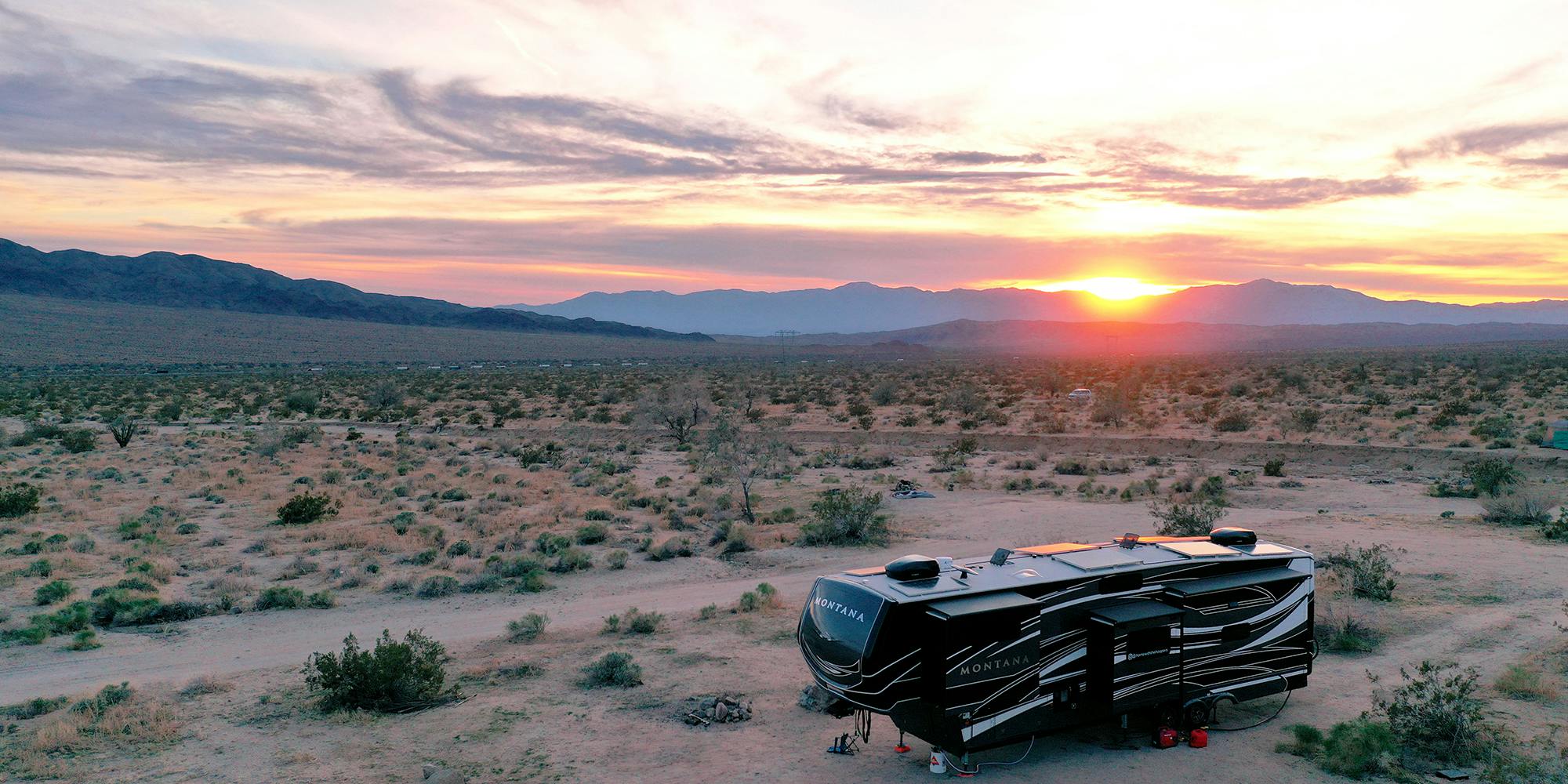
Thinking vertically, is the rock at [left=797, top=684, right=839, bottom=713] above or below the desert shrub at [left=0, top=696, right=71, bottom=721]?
above

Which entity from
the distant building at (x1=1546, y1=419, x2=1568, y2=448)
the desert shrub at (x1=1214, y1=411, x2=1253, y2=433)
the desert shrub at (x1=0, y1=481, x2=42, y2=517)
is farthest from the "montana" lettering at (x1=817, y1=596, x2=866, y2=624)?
the desert shrub at (x1=1214, y1=411, x2=1253, y2=433)

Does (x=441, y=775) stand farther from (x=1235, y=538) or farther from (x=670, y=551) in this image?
(x=670, y=551)

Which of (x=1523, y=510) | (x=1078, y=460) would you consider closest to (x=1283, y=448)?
(x=1078, y=460)

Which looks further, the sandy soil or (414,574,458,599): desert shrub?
(414,574,458,599): desert shrub

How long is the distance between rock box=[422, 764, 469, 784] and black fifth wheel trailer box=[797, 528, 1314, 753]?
3711 millimetres

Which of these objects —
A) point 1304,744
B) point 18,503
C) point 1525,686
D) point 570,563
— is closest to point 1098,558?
point 1304,744

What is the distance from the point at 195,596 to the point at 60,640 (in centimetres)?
Answer: 242

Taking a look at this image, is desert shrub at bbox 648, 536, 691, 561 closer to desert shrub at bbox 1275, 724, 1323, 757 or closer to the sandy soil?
the sandy soil

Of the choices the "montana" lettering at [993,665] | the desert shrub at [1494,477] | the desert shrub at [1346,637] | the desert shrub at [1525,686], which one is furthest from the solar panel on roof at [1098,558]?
the desert shrub at [1494,477]

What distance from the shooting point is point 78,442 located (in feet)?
109

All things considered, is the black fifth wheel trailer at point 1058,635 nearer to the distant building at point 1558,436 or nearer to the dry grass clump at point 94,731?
the dry grass clump at point 94,731

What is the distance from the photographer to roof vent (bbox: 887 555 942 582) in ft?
28.7

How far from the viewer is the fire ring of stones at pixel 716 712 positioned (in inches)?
416

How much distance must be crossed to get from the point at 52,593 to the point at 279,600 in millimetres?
3755
